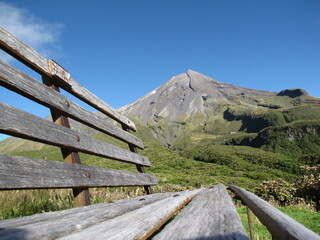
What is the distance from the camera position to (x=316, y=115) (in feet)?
334

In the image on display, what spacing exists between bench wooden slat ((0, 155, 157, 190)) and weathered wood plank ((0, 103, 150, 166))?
0.14 meters

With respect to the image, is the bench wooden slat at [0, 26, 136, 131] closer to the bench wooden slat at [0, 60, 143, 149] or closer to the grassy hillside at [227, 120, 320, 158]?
the bench wooden slat at [0, 60, 143, 149]

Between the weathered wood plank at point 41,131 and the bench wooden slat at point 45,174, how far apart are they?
0.46ft

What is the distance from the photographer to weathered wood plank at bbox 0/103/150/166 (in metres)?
1.17

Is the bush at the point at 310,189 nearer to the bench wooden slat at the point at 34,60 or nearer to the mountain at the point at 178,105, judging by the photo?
the bench wooden slat at the point at 34,60

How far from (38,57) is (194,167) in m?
24.1

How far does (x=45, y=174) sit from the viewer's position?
1278 millimetres

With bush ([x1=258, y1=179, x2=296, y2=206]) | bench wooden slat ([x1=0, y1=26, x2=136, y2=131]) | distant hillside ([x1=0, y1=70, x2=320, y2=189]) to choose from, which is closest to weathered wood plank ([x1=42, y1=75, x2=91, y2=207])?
bench wooden slat ([x1=0, y1=26, x2=136, y2=131])

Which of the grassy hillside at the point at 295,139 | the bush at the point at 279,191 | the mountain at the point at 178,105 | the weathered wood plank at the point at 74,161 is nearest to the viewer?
the weathered wood plank at the point at 74,161

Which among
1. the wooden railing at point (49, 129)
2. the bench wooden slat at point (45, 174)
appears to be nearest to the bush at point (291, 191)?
the wooden railing at point (49, 129)

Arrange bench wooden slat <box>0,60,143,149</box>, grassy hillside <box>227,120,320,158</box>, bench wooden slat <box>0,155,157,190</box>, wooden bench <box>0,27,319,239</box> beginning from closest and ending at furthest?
wooden bench <box>0,27,319,239</box>
bench wooden slat <box>0,155,157,190</box>
bench wooden slat <box>0,60,143,149</box>
grassy hillside <box>227,120,320,158</box>

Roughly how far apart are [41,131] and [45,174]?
10.0 inches

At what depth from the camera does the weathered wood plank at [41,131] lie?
117 cm

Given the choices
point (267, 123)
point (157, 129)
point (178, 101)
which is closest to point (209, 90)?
point (178, 101)
